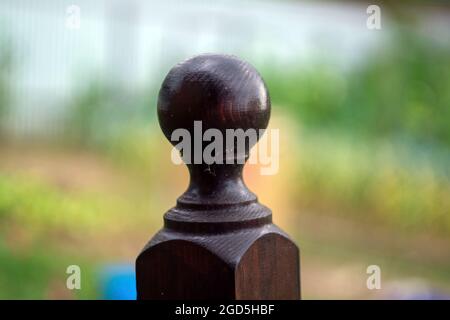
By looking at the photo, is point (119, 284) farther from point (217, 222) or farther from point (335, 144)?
point (335, 144)

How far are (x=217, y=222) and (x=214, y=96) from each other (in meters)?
0.13

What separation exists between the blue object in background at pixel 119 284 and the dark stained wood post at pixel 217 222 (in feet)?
4.75

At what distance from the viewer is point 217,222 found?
2.31 feet

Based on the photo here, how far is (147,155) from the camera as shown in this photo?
454cm

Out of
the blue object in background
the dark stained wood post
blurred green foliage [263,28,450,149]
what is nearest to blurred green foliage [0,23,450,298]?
blurred green foliage [263,28,450,149]

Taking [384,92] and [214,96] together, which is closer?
[214,96]

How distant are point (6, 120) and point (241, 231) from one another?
4692 millimetres

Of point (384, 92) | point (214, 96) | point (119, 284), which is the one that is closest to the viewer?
point (214, 96)

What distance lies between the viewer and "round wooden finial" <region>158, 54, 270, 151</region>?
702 mm

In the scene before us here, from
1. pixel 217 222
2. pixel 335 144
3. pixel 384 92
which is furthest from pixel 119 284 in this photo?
pixel 384 92

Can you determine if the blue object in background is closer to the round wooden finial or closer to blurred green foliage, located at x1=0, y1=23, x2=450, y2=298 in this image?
blurred green foliage, located at x1=0, y1=23, x2=450, y2=298

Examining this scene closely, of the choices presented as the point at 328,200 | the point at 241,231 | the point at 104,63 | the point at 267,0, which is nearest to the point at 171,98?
the point at 241,231

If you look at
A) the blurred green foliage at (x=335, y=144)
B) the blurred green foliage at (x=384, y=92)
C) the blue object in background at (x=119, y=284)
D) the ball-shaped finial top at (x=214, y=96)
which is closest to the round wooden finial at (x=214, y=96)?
the ball-shaped finial top at (x=214, y=96)
